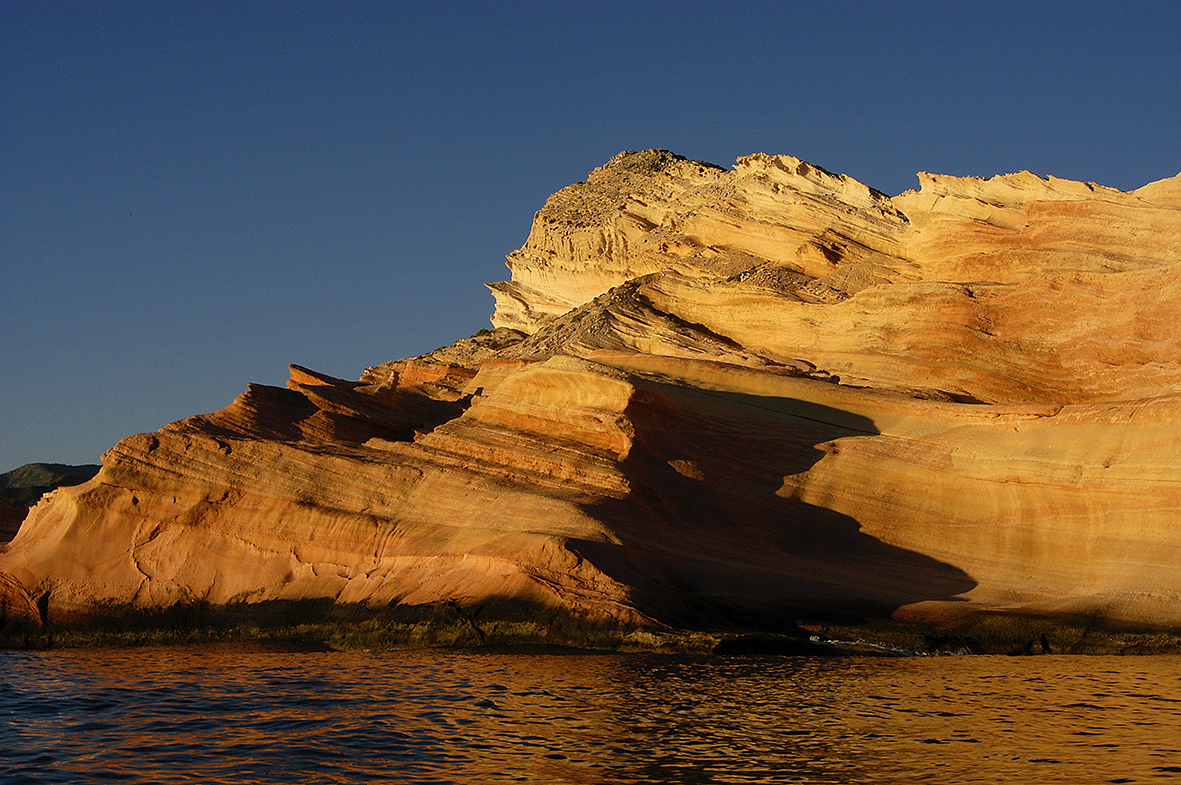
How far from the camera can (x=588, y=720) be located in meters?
13.4

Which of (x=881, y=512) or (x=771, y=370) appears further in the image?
(x=771, y=370)

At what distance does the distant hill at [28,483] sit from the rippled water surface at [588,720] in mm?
21066

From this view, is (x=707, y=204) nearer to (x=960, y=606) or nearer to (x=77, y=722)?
(x=960, y=606)

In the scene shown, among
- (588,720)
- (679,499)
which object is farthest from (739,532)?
(588,720)

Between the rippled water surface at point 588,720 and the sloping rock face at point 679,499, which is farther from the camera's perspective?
the sloping rock face at point 679,499

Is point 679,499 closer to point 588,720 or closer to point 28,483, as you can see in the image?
point 588,720

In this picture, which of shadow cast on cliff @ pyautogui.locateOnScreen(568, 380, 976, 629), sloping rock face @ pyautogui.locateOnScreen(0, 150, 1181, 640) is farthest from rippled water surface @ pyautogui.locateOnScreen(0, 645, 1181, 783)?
shadow cast on cliff @ pyautogui.locateOnScreen(568, 380, 976, 629)

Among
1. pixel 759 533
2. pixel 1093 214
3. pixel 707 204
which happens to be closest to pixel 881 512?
pixel 759 533

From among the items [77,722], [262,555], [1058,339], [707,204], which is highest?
[707,204]

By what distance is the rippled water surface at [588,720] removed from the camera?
1139 cm

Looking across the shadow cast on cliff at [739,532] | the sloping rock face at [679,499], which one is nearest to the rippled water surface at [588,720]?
the sloping rock face at [679,499]

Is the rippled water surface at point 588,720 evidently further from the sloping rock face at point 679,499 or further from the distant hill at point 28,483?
the distant hill at point 28,483

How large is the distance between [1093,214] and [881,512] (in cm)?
1964

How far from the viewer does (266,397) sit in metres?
32.6
